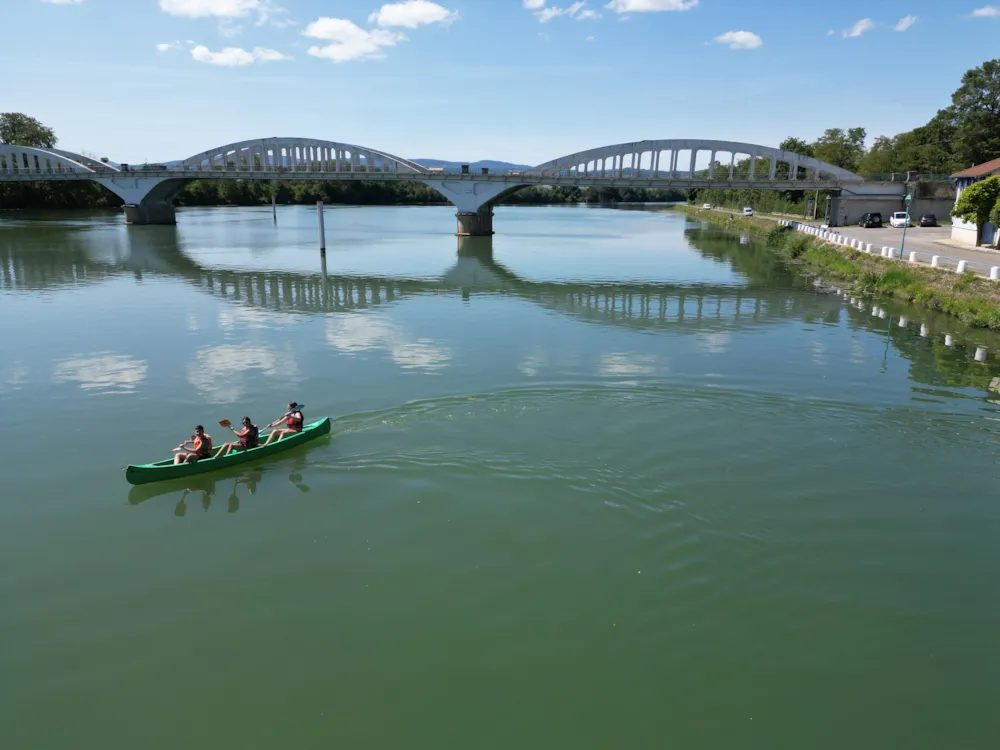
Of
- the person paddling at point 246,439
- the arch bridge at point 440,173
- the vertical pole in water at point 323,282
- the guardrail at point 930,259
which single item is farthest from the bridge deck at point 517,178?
the person paddling at point 246,439

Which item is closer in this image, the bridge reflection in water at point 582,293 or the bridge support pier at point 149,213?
the bridge reflection in water at point 582,293

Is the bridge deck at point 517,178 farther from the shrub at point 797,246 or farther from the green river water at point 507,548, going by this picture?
the green river water at point 507,548

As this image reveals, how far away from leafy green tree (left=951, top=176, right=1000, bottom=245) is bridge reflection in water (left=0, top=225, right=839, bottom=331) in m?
9.27

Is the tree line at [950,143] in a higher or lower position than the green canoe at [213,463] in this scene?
higher

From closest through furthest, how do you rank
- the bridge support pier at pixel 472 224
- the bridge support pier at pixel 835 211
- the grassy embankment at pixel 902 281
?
the grassy embankment at pixel 902 281 < the bridge support pier at pixel 835 211 < the bridge support pier at pixel 472 224

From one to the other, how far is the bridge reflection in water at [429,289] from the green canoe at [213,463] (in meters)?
14.3

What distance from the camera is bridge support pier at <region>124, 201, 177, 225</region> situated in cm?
7419

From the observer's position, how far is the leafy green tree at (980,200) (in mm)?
31656

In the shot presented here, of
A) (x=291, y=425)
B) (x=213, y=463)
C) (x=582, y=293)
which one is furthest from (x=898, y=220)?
(x=213, y=463)

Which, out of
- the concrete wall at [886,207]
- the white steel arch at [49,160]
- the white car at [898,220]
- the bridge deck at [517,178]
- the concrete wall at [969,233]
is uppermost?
the white steel arch at [49,160]

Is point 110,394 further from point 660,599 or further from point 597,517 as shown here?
point 660,599

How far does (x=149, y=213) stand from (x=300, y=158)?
17.8m

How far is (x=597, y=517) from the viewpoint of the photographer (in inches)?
425

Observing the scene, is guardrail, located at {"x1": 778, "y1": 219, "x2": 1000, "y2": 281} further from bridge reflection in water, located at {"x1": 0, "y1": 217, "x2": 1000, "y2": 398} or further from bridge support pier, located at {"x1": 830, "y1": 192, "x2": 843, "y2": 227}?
bridge support pier, located at {"x1": 830, "y1": 192, "x2": 843, "y2": 227}
